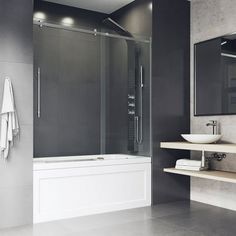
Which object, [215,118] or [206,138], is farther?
[215,118]

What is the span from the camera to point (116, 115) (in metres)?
4.50

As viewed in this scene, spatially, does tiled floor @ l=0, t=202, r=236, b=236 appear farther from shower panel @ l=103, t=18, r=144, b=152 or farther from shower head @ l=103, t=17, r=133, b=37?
shower head @ l=103, t=17, r=133, b=37

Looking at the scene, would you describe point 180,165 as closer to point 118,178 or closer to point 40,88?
point 118,178

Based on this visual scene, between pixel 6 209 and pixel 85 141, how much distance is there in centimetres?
162

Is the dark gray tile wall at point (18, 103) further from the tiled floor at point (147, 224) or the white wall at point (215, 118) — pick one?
the white wall at point (215, 118)

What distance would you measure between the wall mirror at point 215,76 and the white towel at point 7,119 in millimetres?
2424

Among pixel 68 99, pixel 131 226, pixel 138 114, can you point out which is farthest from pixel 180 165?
pixel 68 99

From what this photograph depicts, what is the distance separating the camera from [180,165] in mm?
4121

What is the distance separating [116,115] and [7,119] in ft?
5.50

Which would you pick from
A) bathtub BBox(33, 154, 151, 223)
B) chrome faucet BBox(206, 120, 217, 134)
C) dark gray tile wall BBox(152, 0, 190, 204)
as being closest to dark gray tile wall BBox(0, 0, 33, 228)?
bathtub BBox(33, 154, 151, 223)

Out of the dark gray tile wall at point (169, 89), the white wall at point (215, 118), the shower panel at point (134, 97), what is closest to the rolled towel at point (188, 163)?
the dark gray tile wall at point (169, 89)

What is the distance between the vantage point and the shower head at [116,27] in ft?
14.9

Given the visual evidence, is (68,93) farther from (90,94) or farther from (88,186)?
(88,186)

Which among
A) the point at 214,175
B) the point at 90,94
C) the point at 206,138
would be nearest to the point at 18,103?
the point at 90,94
